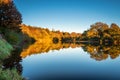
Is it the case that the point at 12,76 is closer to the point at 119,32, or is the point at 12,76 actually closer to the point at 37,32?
the point at 119,32

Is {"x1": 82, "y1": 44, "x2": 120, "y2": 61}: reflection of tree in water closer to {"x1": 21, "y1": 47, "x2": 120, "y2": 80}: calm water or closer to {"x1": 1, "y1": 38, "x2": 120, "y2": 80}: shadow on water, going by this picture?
{"x1": 1, "y1": 38, "x2": 120, "y2": 80}: shadow on water

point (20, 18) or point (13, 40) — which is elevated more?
point (20, 18)

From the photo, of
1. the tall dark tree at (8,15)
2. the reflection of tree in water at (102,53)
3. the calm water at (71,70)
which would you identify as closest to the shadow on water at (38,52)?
the reflection of tree in water at (102,53)

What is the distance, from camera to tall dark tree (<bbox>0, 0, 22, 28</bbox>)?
170 ft

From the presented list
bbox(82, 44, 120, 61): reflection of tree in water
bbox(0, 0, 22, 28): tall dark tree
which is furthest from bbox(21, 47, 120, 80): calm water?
bbox(0, 0, 22, 28): tall dark tree

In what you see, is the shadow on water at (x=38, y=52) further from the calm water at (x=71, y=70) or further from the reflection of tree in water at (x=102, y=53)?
the calm water at (x=71, y=70)

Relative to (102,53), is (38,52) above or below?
above

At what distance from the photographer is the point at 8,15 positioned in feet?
173

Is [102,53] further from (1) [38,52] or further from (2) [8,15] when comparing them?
(2) [8,15]

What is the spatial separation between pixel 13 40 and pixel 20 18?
8.85 m

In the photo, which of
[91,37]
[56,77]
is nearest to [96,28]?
[91,37]

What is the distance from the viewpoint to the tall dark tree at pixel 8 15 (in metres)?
51.8

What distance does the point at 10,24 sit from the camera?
52219 millimetres

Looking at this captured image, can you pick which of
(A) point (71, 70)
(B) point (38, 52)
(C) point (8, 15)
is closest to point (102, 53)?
(B) point (38, 52)
